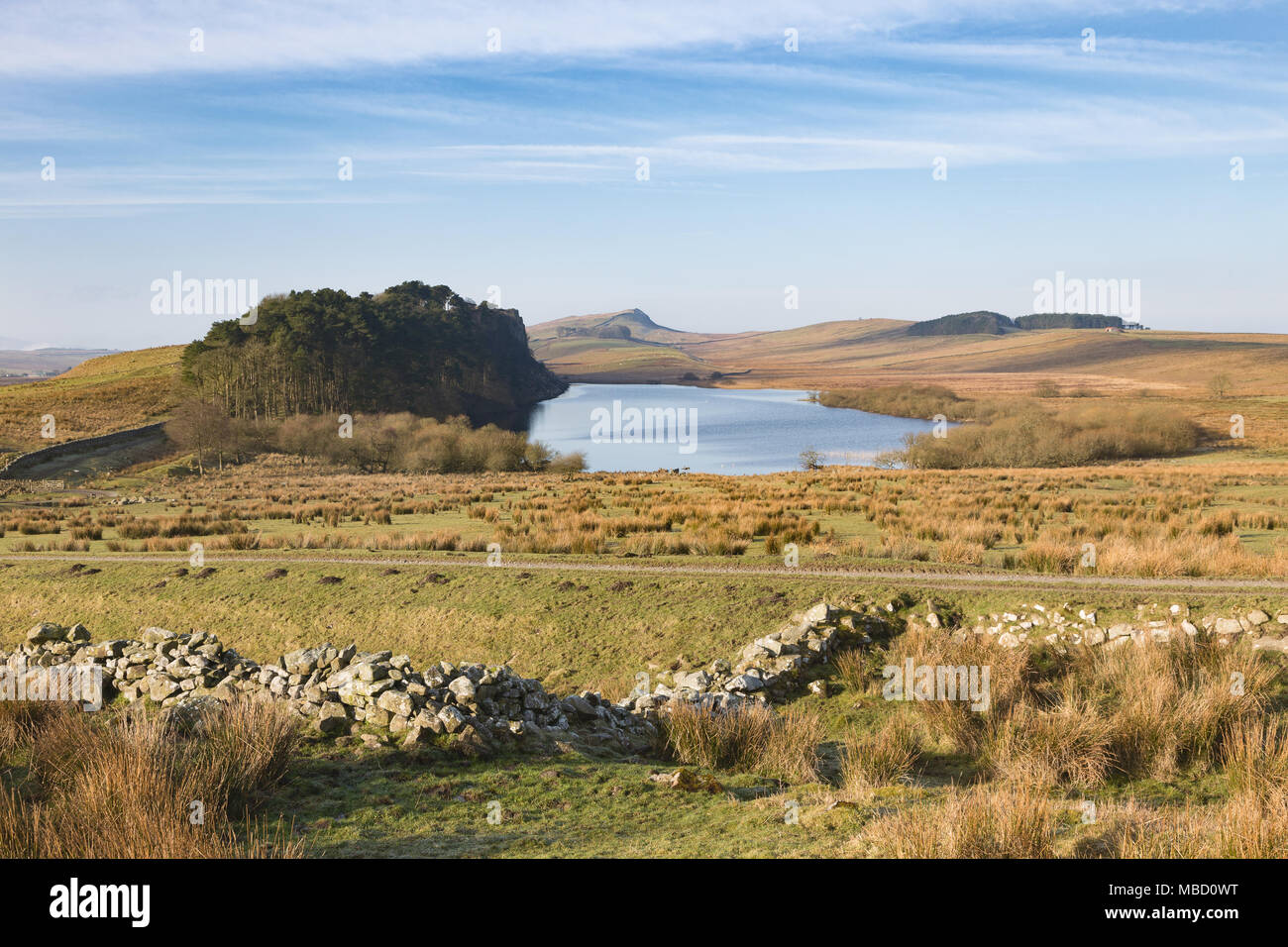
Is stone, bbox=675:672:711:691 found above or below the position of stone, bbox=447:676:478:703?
below

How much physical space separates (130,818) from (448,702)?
416 centimetres

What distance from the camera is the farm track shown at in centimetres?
1520

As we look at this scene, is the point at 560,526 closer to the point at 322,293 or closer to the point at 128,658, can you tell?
the point at 128,658

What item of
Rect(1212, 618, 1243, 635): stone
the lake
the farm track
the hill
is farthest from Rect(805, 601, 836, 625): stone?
the hill

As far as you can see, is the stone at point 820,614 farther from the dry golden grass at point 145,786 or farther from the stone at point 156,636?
the stone at point 156,636

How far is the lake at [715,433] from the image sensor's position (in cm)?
7581
